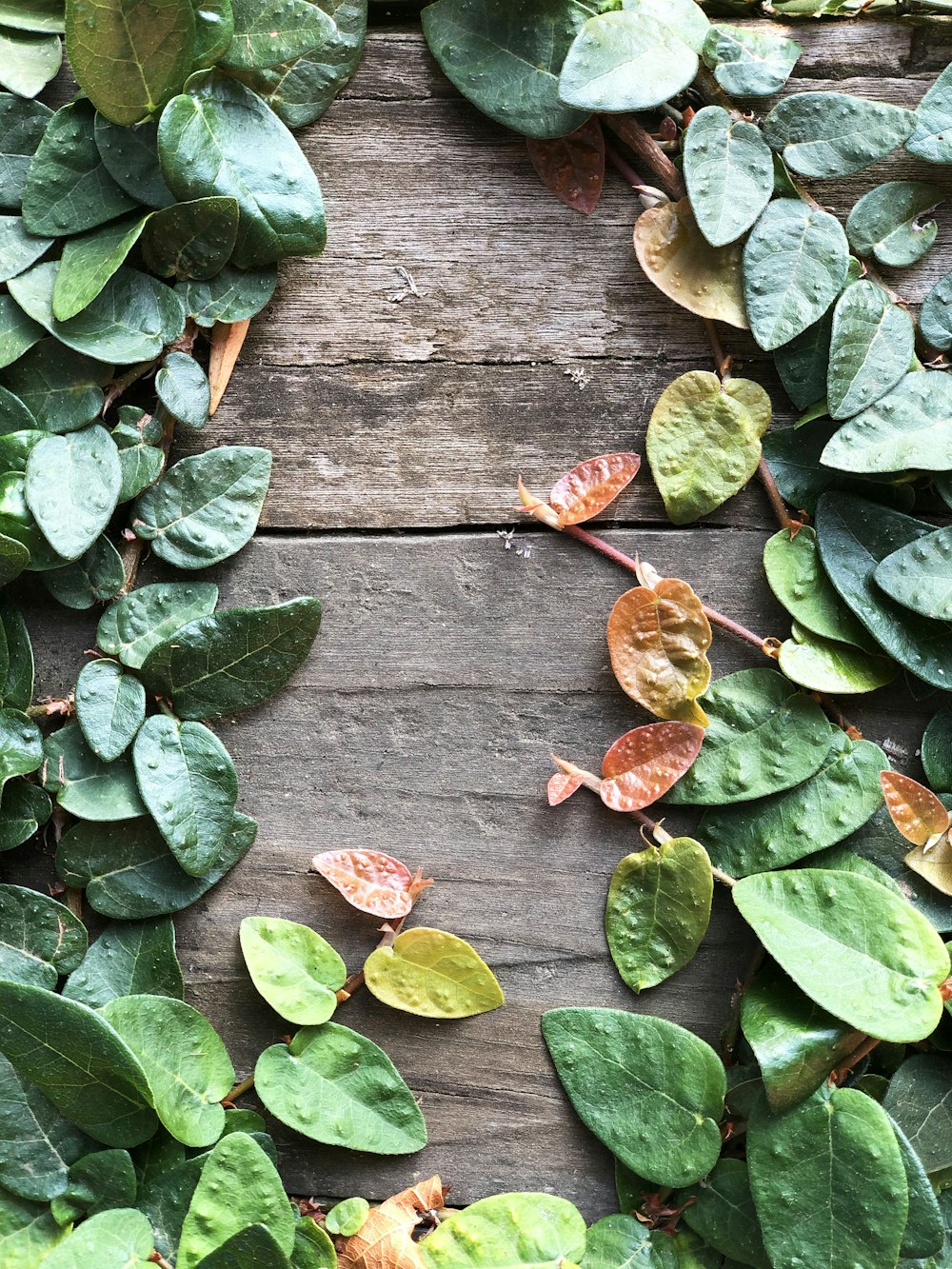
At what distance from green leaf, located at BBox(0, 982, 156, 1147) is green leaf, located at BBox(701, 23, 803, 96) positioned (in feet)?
3.49

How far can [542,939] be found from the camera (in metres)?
0.97

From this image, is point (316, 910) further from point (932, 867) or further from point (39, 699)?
point (932, 867)

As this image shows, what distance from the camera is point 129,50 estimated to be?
84 cm

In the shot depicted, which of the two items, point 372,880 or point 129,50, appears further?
point 372,880

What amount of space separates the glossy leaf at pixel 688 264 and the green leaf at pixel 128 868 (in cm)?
69

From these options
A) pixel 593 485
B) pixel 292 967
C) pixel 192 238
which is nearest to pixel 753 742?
pixel 593 485

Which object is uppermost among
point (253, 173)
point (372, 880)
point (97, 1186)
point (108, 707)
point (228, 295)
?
point (253, 173)

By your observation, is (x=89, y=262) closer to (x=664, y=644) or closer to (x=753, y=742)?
(x=664, y=644)

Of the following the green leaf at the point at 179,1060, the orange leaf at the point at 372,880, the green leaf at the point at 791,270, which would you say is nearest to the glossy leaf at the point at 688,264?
the green leaf at the point at 791,270

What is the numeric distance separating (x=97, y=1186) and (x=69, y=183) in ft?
3.21

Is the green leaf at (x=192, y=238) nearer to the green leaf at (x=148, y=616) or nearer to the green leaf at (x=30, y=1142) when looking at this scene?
the green leaf at (x=148, y=616)

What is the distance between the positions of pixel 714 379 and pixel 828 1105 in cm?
70

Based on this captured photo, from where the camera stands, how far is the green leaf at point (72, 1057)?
875 mm

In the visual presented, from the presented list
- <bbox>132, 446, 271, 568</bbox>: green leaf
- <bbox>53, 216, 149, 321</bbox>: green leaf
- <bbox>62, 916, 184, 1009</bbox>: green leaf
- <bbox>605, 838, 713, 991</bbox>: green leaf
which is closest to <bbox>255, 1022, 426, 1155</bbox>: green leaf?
<bbox>62, 916, 184, 1009</bbox>: green leaf
